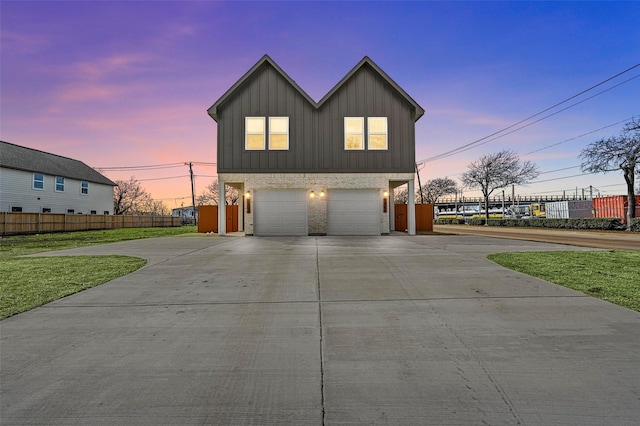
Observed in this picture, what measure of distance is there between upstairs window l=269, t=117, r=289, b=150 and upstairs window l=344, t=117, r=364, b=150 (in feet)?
10.7

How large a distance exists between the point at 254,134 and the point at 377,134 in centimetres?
678

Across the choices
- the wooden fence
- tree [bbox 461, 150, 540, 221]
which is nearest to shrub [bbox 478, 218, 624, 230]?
tree [bbox 461, 150, 540, 221]

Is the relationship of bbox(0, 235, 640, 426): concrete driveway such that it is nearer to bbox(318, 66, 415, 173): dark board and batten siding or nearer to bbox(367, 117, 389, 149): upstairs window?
bbox(318, 66, 415, 173): dark board and batten siding

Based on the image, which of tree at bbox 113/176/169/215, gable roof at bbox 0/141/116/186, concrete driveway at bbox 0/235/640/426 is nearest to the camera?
concrete driveway at bbox 0/235/640/426

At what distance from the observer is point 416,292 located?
5004mm

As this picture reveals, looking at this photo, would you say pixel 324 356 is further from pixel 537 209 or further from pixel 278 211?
pixel 537 209

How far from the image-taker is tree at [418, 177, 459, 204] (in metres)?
59.5

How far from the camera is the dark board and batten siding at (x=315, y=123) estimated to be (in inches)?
616

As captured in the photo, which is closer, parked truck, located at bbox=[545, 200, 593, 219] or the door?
the door

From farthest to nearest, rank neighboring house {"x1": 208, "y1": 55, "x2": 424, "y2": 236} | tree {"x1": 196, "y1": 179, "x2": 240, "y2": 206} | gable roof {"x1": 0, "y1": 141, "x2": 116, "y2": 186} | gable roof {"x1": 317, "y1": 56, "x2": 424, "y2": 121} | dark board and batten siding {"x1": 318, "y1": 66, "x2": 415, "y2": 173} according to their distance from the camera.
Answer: tree {"x1": 196, "y1": 179, "x2": 240, "y2": 206} → gable roof {"x1": 0, "y1": 141, "x2": 116, "y2": 186} → dark board and batten siding {"x1": 318, "y1": 66, "x2": 415, "y2": 173} → neighboring house {"x1": 208, "y1": 55, "x2": 424, "y2": 236} → gable roof {"x1": 317, "y1": 56, "x2": 424, "y2": 121}

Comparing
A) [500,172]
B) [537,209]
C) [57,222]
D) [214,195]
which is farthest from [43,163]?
[537,209]

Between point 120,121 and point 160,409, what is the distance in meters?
26.0

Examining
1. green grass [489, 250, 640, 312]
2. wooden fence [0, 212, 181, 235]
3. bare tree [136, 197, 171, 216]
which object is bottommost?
green grass [489, 250, 640, 312]

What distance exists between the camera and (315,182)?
15.6 meters
